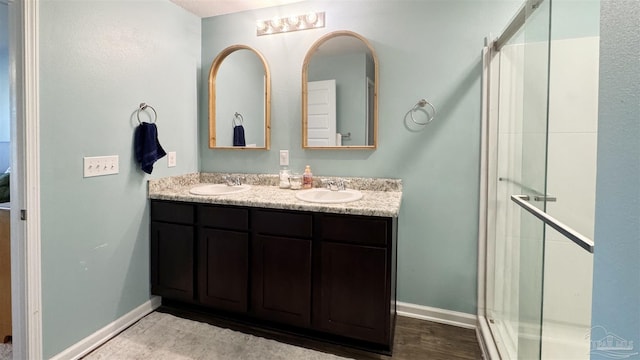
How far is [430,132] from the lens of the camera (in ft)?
7.04

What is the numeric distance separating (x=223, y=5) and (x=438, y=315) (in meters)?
2.80

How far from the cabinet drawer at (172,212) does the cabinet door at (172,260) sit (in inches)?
1.4

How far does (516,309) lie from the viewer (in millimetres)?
1638

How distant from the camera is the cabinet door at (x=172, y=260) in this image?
2133 millimetres

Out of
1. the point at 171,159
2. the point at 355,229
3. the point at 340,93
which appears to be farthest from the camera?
the point at 171,159

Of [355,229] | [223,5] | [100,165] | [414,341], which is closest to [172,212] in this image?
[100,165]

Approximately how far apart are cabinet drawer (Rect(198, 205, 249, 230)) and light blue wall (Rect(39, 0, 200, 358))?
0.50m

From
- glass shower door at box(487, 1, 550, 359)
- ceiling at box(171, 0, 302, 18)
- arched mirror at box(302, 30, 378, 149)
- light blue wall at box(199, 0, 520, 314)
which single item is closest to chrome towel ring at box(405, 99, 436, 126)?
light blue wall at box(199, 0, 520, 314)

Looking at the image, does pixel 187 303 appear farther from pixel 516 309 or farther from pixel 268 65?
pixel 516 309

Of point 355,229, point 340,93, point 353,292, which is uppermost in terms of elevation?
point 340,93

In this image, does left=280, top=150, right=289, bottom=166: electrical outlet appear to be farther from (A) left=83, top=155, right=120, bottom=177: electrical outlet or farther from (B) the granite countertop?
(A) left=83, top=155, right=120, bottom=177: electrical outlet

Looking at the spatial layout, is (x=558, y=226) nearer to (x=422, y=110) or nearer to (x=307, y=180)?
(x=422, y=110)

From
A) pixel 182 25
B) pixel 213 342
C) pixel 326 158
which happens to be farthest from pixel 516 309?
pixel 182 25

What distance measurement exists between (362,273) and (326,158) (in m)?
0.98
